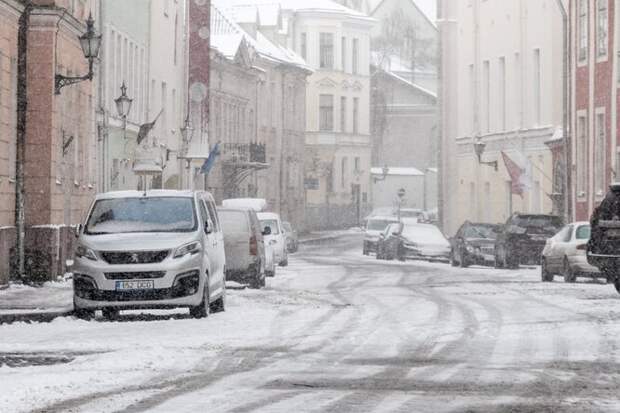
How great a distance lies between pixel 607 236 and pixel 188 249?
804cm

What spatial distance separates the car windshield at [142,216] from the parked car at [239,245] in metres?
8.76

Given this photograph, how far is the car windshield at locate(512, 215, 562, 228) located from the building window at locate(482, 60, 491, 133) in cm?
2276

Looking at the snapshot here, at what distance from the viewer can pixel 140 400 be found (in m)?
12.9

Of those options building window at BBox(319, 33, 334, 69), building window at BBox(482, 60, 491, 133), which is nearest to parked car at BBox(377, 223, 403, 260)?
building window at BBox(482, 60, 491, 133)

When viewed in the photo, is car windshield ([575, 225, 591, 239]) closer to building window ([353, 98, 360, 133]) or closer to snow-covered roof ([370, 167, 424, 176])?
building window ([353, 98, 360, 133])

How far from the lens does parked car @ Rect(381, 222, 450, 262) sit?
5950 centimetres

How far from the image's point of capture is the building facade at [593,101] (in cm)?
5259

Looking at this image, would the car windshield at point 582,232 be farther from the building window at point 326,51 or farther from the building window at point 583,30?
the building window at point 326,51

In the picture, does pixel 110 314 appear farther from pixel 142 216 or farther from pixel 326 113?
pixel 326 113

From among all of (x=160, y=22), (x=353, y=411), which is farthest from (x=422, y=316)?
(x=160, y=22)

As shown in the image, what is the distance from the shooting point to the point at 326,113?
108 metres

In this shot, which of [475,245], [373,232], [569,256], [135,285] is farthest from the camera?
[373,232]

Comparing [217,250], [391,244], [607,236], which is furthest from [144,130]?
[217,250]

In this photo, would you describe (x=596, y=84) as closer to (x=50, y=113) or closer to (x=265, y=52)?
(x=50, y=113)
